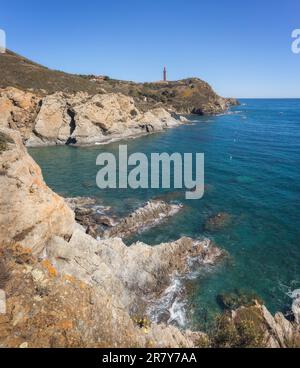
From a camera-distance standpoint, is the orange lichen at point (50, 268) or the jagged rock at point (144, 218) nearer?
the orange lichen at point (50, 268)

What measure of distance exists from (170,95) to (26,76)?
98201mm

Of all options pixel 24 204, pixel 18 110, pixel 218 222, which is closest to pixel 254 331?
pixel 24 204

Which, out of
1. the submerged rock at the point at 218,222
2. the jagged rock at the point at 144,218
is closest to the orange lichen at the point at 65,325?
the jagged rock at the point at 144,218

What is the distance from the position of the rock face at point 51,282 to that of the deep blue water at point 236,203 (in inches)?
331

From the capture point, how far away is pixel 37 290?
12547mm

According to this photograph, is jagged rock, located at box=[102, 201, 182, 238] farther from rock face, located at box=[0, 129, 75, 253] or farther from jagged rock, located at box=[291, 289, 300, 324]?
jagged rock, located at box=[291, 289, 300, 324]

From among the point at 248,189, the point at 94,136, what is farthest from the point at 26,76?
the point at 248,189

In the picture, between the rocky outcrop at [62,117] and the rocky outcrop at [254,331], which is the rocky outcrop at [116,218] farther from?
the rocky outcrop at [62,117]

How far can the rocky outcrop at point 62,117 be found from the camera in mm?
71188

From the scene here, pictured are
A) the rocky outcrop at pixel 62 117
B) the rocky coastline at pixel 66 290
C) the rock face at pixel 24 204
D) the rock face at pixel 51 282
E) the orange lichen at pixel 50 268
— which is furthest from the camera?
the rocky outcrop at pixel 62 117

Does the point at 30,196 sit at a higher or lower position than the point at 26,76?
lower

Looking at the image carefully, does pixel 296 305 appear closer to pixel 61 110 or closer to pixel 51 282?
pixel 51 282

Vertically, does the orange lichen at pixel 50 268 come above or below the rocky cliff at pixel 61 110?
below

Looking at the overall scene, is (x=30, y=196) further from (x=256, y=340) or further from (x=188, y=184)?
(x=188, y=184)
